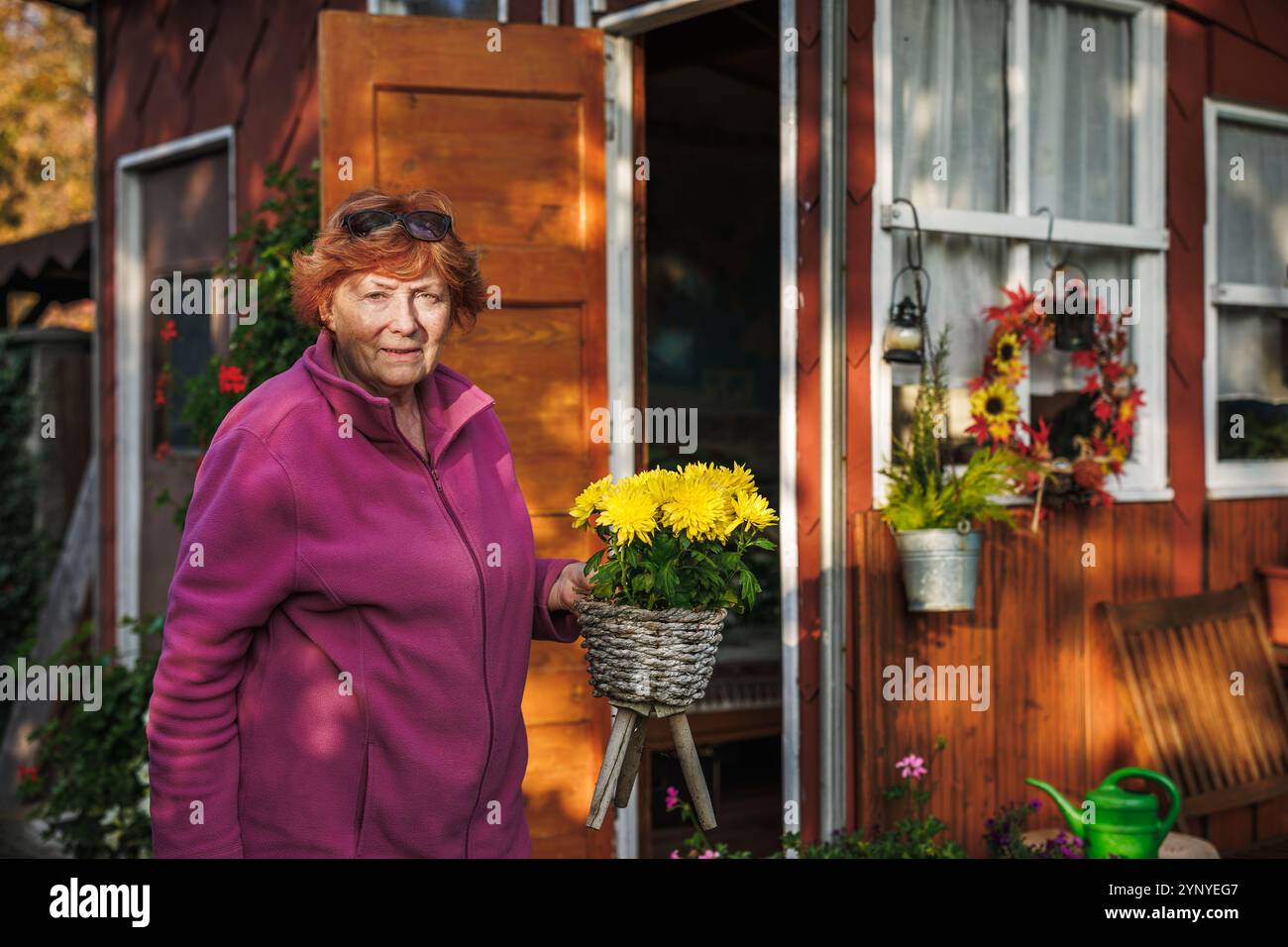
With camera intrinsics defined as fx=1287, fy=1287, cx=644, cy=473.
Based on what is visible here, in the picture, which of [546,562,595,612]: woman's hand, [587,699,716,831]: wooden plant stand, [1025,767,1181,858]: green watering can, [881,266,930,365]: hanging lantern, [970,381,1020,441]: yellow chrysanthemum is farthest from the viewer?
[970,381,1020,441]: yellow chrysanthemum

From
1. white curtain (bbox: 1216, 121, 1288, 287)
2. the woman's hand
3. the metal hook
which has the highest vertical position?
white curtain (bbox: 1216, 121, 1288, 287)

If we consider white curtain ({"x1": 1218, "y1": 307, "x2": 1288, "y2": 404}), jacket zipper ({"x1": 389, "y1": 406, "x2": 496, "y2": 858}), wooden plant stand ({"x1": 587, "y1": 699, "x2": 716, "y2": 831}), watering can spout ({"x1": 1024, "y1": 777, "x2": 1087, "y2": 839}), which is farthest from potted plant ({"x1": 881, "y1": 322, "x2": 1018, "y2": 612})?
jacket zipper ({"x1": 389, "y1": 406, "x2": 496, "y2": 858})

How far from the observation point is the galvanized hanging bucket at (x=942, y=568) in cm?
372

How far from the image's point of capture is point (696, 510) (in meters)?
2.07

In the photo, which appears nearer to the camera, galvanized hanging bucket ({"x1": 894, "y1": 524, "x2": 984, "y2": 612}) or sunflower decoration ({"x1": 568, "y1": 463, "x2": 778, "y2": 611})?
sunflower decoration ({"x1": 568, "y1": 463, "x2": 778, "y2": 611})

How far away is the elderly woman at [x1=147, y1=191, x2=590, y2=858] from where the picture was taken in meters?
2.01

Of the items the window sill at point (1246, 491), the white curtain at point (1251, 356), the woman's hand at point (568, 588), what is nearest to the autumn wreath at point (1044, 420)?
the window sill at point (1246, 491)

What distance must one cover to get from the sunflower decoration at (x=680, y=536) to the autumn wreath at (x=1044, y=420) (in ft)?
6.86

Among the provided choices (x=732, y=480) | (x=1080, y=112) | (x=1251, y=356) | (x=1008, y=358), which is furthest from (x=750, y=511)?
(x=1251, y=356)

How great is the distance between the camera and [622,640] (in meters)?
2.10

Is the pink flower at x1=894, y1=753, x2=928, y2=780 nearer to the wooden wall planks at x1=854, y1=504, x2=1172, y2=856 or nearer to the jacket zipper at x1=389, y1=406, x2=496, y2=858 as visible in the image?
the wooden wall planks at x1=854, y1=504, x2=1172, y2=856

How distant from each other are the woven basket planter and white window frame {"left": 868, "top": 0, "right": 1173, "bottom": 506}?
6.33 feet

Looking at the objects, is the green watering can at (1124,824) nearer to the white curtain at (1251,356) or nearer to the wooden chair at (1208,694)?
the wooden chair at (1208,694)

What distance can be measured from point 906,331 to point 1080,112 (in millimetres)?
1349
